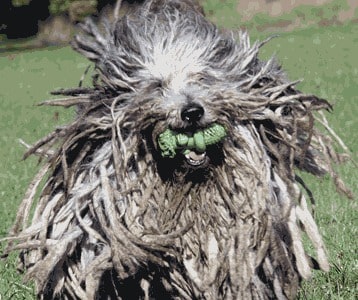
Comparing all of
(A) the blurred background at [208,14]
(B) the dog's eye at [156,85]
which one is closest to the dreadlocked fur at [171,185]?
(B) the dog's eye at [156,85]

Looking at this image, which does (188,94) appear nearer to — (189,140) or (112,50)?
(189,140)

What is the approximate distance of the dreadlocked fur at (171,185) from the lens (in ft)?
14.4

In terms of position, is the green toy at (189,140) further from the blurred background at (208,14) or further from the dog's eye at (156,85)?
the blurred background at (208,14)

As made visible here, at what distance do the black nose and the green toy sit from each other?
68 millimetres

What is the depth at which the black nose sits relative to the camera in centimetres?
421

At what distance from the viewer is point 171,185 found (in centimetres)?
444

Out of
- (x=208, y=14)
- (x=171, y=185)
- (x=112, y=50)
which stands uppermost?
(x=112, y=50)

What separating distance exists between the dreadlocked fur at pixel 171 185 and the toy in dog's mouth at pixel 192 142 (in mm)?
35

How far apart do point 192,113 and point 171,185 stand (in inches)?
15.0

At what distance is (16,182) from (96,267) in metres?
4.38

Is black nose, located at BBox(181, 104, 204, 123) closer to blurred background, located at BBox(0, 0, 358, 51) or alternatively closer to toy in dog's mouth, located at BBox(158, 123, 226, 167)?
toy in dog's mouth, located at BBox(158, 123, 226, 167)

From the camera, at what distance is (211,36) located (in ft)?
15.4

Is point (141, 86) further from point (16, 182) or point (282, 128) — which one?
point (16, 182)

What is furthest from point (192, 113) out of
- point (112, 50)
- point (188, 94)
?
point (112, 50)
